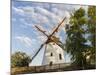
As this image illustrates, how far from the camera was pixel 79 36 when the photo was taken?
1989 millimetres

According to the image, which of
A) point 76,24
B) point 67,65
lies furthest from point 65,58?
point 76,24

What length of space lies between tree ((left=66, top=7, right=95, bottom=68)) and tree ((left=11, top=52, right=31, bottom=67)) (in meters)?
0.42

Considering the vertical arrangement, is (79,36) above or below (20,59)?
above

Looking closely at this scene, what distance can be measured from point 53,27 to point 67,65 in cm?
39

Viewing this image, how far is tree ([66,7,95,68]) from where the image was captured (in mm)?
1965

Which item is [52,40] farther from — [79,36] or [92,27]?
[92,27]

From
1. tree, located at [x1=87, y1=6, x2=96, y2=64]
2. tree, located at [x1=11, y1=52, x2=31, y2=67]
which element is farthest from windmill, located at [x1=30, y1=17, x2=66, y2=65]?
tree, located at [x1=87, y1=6, x2=96, y2=64]

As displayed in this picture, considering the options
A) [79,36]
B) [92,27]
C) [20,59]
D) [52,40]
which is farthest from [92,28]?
[20,59]

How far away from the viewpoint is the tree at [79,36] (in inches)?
77.4

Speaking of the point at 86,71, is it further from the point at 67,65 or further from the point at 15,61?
the point at 15,61

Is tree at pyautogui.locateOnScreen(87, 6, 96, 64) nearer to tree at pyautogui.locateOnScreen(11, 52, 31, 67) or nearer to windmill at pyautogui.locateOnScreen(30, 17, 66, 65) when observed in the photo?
windmill at pyautogui.locateOnScreen(30, 17, 66, 65)

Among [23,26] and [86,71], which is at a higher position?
[23,26]

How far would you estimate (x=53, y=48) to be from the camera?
190 centimetres

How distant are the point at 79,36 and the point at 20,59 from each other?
63 cm
